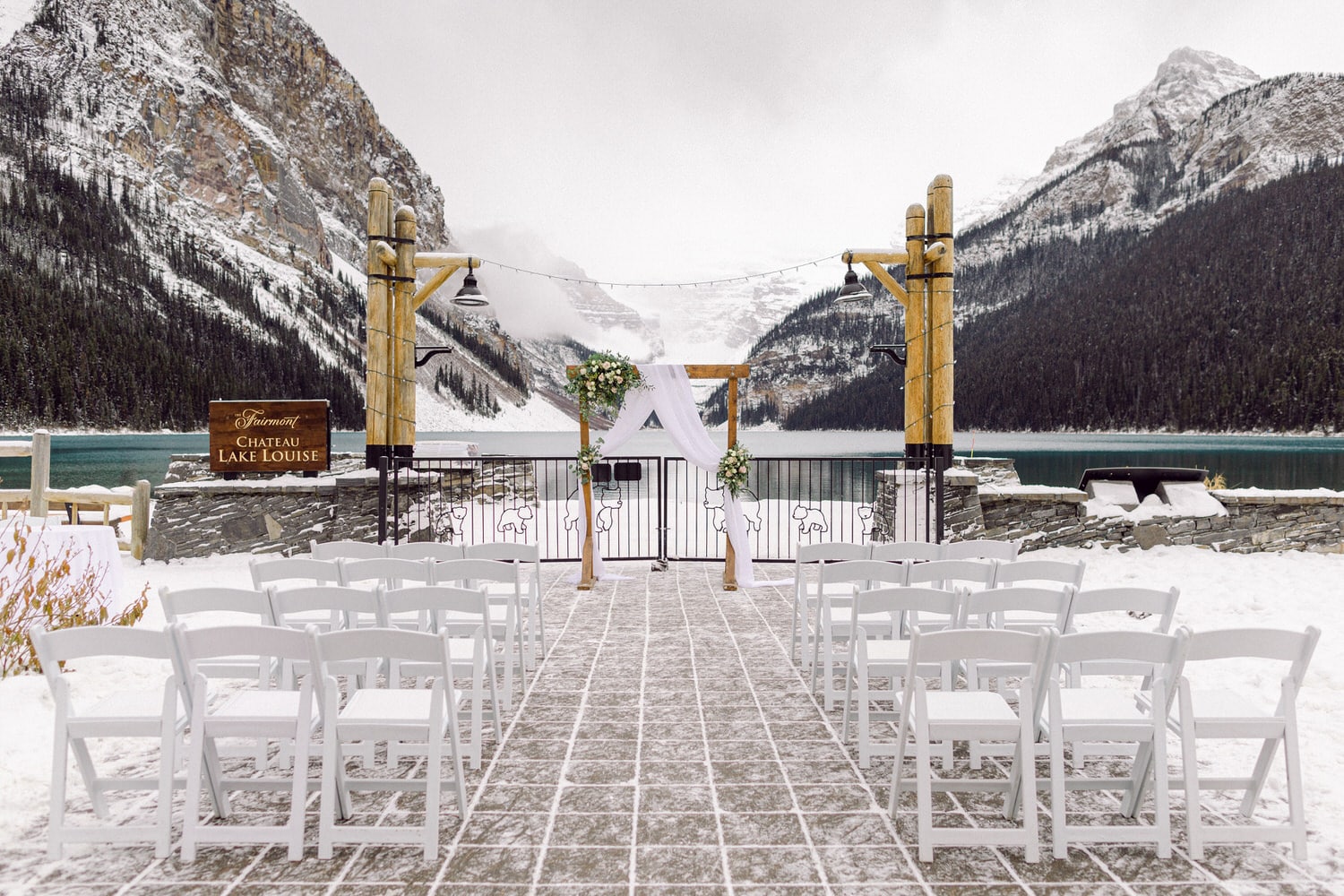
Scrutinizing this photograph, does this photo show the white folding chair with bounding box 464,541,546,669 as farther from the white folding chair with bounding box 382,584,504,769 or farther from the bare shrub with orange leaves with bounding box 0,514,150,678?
the bare shrub with orange leaves with bounding box 0,514,150,678

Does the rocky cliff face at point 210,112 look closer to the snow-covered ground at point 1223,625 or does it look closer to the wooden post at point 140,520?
the wooden post at point 140,520

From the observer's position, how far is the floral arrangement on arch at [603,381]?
7461mm

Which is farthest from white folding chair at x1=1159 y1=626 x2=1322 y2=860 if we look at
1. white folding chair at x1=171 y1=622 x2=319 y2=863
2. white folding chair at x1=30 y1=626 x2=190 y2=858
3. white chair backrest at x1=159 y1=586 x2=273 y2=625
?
white chair backrest at x1=159 y1=586 x2=273 y2=625

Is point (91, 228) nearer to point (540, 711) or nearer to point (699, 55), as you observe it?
point (699, 55)

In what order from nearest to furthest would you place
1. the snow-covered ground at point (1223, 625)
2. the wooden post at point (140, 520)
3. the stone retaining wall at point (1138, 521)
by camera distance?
the snow-covered ground at point (1223, 625) < the stone retaining wall at point (1138, 521) < the wooden post at point (140, 520)

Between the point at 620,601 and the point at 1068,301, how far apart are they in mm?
97706

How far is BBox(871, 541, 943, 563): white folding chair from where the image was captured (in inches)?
199

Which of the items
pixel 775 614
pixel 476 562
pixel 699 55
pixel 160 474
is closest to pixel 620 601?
pixel 775 614

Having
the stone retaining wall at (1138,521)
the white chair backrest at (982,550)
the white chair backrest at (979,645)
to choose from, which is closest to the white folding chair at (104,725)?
the white chair backrest at (979,645)

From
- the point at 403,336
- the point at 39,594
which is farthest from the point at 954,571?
the point at 403,336

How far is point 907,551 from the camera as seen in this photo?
16.8 feet

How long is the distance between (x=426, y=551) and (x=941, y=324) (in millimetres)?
6126

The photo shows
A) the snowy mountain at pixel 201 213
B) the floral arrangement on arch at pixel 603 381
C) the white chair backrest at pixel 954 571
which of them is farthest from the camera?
the snowy mountain at pixel 201 213

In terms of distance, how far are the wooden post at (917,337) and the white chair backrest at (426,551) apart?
17.9 feet
